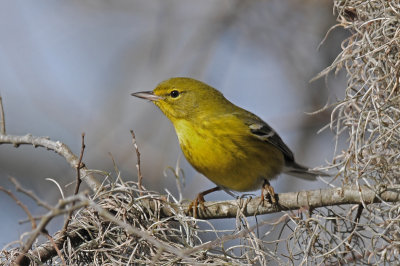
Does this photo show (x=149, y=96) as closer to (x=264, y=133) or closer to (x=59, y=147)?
(x=264, y=133)

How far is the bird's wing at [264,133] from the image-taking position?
4.67m

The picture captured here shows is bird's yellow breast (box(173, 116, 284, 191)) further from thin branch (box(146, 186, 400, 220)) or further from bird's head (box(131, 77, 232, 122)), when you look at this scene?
thin branch (box(146, 186, 400, 220))

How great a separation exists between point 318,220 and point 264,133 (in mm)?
1514

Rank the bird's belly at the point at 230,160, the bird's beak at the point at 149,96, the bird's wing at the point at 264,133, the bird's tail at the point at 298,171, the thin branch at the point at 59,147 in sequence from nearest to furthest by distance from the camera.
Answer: the thin branch at the point at 59,147 < the bird's belly at the point at 230,160 < the bird's wing at the point at 264,133 < the bird's beak at the point at 149,96 < the bird's tail at the point at 298,171

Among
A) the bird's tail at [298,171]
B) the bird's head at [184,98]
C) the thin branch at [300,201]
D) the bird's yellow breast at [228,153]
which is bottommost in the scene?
the thin branch at [300,201]

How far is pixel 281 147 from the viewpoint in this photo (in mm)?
4875

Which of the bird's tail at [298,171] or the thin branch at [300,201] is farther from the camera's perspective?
the bird's tail at [298,171]

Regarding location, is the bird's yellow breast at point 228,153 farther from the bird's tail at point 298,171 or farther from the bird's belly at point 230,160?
the bird's tail at point 298,171

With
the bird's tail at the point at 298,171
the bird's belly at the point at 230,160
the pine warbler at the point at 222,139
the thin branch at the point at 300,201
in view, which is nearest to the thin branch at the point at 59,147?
the thin branch at the point at 300,201

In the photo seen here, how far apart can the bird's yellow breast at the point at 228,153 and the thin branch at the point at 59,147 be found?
3.09 ft

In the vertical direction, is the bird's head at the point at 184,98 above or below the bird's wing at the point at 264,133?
above

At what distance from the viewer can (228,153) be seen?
4324 millimetres

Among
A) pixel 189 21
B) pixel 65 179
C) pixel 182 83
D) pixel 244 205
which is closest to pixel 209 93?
pixel 182 83

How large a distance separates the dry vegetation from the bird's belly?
31.9 inches
